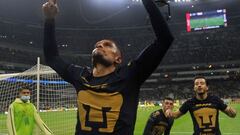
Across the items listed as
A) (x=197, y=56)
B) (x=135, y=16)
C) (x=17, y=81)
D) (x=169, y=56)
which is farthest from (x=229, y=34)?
(x=17, y=81)

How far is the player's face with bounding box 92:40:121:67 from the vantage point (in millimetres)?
2592

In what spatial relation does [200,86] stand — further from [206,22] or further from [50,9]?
[206,22]

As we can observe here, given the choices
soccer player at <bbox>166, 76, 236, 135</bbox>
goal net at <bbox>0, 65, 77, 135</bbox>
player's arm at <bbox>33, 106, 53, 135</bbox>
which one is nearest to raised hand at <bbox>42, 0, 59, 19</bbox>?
soccer player at <bbox>166, 76, 236, 135</bbox>

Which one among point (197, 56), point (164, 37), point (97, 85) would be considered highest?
point (197, 56)

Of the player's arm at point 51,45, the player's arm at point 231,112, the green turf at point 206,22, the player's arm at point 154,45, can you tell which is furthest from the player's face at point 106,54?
the green turf at point 206,22

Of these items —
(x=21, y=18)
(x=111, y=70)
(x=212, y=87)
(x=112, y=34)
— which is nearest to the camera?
(x=111, y=70)

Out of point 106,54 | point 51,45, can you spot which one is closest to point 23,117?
point 51,45

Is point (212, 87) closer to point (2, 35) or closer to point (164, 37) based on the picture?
point (2, 35)

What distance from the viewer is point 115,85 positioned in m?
2.60

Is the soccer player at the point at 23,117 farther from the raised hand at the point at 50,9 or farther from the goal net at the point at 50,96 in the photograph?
the goal net at the point at 50,96

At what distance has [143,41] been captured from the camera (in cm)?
7612

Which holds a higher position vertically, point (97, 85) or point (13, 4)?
point (13, 4)

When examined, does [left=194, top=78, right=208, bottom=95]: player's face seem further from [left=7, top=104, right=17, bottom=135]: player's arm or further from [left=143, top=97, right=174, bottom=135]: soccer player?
[left=7, top=104, right=17, bottom=135]: player's arm

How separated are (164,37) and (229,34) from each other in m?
73.3
